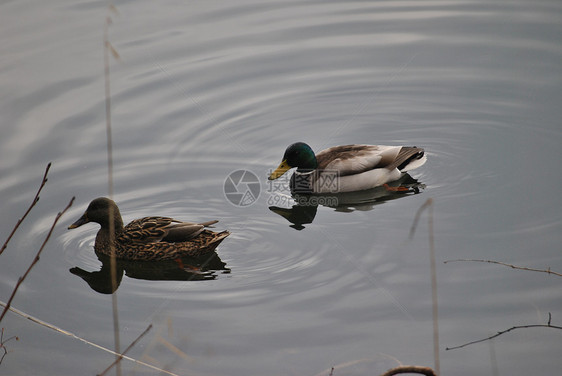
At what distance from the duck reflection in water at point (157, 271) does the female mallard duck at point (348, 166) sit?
1.91 m

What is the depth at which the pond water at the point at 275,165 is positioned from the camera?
238 inches

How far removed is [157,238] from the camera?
7547 millimetres

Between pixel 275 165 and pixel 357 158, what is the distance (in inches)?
39.2

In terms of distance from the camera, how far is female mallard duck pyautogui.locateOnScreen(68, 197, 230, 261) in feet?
24.7

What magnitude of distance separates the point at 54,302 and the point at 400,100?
5.51 metres

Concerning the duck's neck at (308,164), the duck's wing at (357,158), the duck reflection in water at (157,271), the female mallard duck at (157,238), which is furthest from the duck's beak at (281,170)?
the duck reflection in water at (157,271)

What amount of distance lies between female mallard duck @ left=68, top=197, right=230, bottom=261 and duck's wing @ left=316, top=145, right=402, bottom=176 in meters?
2.04

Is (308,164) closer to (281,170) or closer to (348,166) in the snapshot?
(281,170)

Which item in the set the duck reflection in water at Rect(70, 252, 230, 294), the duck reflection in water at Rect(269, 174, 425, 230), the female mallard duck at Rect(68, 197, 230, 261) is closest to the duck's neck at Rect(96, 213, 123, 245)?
the female mallard duck at Rect(68, 197, 230, 261)

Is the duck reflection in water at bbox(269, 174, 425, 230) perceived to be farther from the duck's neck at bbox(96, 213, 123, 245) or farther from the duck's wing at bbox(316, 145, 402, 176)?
the duck's neck at bbox(96, 213, 123, 245)

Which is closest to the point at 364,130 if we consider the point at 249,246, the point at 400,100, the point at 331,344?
the point at 400,100

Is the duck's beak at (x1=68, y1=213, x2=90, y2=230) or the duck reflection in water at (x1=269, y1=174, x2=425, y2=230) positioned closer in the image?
the duck's beak at (x1=68, y1=213, x2=90, y2=230)

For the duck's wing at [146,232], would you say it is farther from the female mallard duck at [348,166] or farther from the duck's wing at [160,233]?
the female mallard duck at [348,166]
